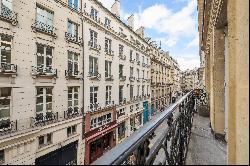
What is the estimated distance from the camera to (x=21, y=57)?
485 inches

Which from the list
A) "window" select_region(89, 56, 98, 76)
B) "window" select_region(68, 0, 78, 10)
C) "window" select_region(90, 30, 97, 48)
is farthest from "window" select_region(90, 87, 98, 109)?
"window" select_region(68, 0, 78, 10)

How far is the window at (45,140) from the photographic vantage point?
45.1 ft

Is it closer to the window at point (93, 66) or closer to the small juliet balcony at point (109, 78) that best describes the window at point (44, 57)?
the window at point (93, 66)

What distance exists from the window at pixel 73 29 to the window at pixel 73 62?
1.50 meters

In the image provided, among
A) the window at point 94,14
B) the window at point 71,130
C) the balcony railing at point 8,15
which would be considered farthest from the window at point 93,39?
the balcony railing at point 8,15

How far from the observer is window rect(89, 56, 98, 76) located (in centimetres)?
1962

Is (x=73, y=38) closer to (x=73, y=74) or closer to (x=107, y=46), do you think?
(x=73, y=74)

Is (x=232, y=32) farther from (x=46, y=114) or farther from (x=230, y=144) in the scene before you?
(x=46, y=114)

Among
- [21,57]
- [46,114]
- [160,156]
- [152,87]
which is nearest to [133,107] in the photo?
[152,87]

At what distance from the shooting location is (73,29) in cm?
1736

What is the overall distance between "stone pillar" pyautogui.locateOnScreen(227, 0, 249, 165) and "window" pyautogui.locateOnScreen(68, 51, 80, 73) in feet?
51.7

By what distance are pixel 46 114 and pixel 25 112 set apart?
1.75m

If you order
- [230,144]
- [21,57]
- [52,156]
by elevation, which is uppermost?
[21,57]

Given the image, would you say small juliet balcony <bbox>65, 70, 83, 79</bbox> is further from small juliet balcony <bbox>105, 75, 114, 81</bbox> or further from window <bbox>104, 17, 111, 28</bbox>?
window <bbox>104, 17, 111, 28</bbox>
